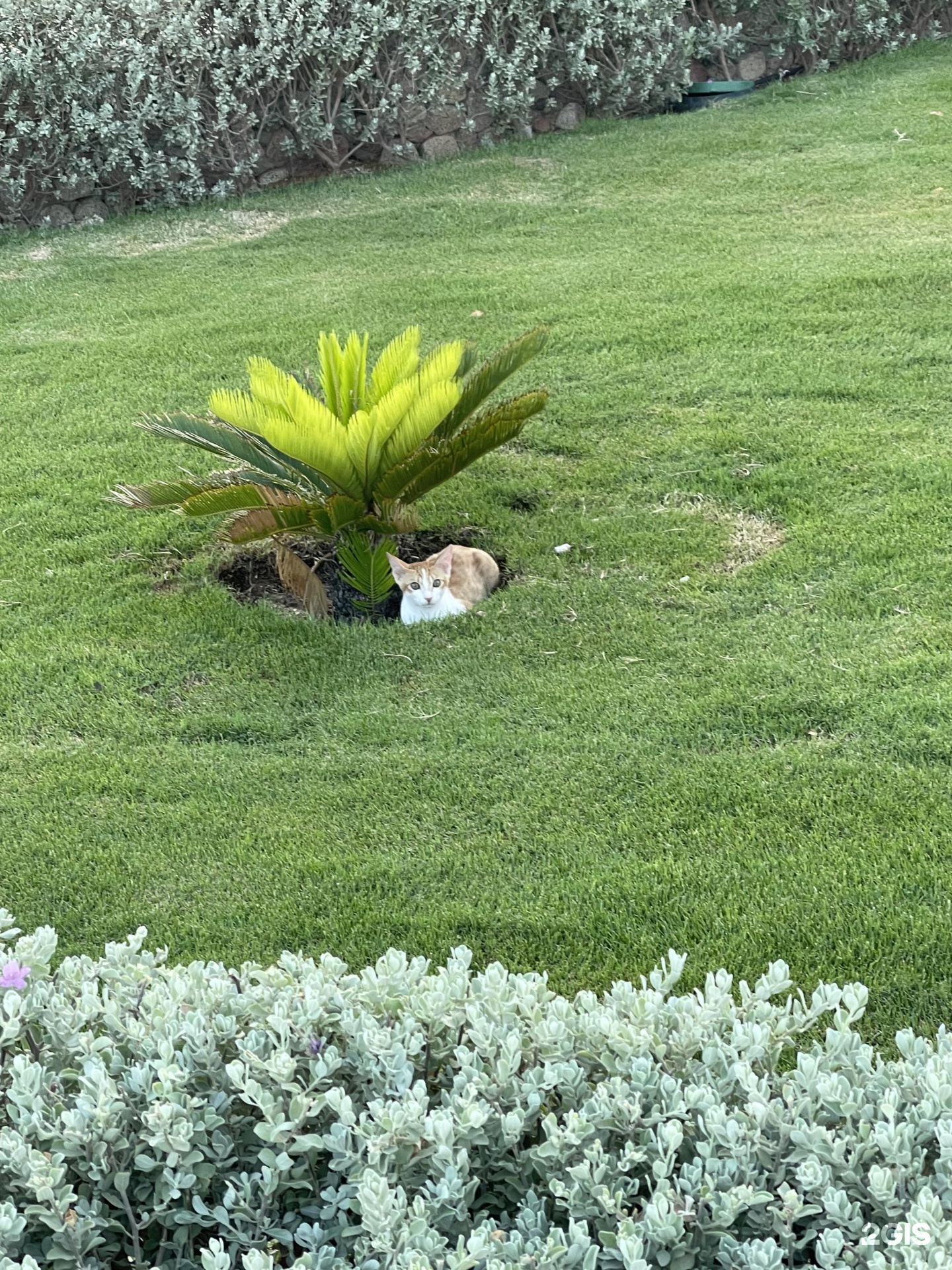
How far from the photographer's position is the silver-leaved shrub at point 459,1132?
165 cm

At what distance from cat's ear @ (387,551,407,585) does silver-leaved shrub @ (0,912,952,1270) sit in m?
2.54

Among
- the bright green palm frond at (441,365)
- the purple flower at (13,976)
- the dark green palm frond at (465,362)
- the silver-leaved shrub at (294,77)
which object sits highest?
the silver-leaved shrub at (294,77)

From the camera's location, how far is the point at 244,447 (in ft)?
15.3

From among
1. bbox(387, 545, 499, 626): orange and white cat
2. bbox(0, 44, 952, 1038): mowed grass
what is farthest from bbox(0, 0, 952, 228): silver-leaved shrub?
bbox(387, 545, 499, 626): orange and white cat

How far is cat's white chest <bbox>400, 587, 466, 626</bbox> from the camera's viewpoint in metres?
4.55

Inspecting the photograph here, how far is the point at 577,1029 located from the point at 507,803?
63.7 inches

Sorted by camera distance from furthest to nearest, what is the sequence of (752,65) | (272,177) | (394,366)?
(752,65) → (272,177) → (394,366)

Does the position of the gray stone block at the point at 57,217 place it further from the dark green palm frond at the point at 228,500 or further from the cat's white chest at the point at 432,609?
the cat's white chest at the point at 432,609

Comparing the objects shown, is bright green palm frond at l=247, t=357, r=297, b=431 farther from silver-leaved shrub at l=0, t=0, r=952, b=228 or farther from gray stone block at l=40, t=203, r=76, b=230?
gray stone block at l=40, t=203, r=76, b=230

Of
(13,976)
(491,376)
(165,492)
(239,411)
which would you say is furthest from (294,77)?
(13,976)

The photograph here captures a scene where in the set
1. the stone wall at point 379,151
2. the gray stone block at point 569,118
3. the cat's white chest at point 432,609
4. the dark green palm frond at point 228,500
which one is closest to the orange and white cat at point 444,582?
the cat's white chest at point 432,609

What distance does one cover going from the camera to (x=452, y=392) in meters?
4.44

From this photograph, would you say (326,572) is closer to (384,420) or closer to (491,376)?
(384,420)

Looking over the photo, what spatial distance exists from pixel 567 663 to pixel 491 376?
121cm
